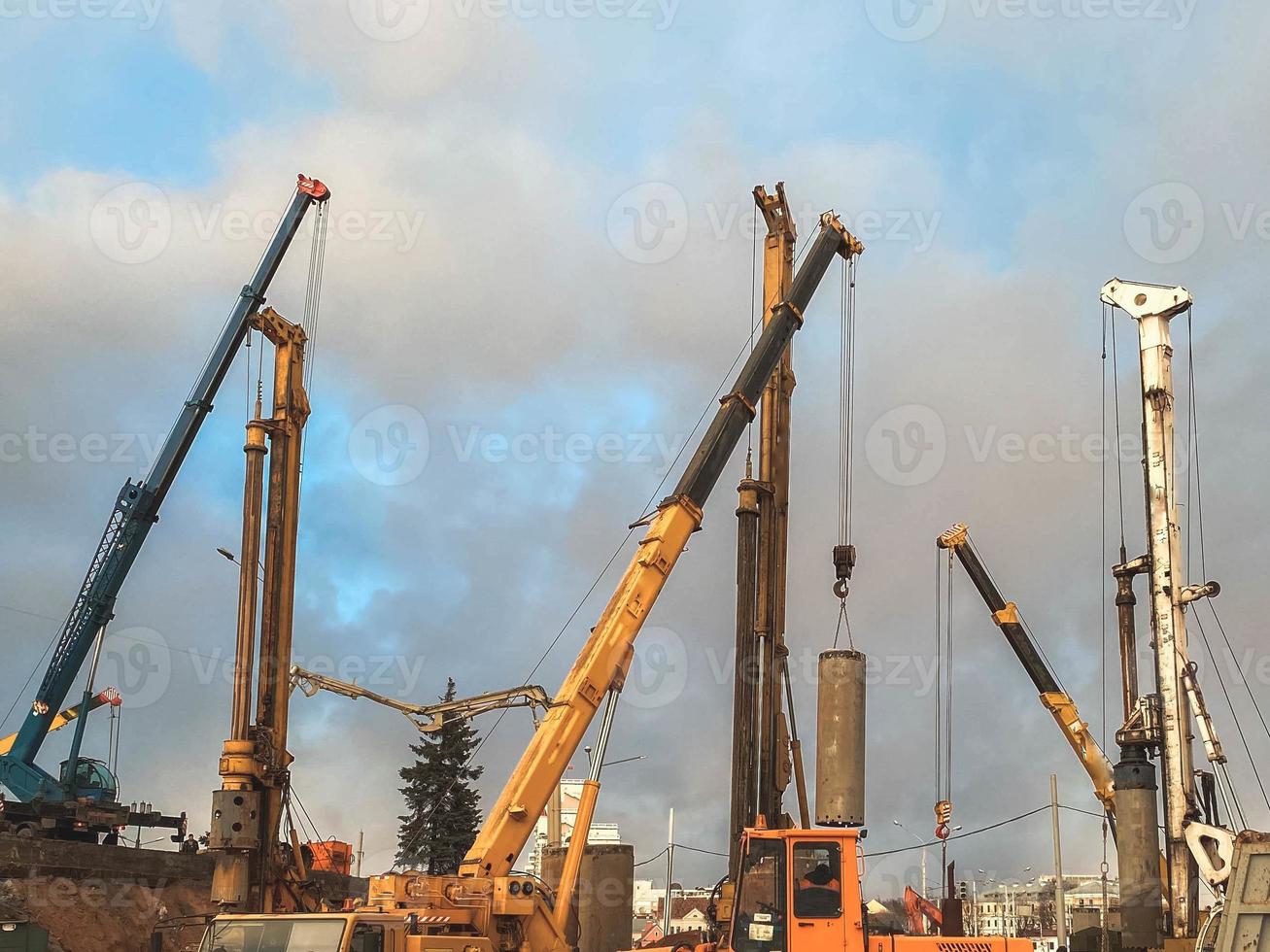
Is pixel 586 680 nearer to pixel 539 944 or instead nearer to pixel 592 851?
pixel 539 944

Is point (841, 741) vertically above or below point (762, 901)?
above

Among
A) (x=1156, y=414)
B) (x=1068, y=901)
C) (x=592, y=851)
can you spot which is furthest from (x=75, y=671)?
(x=1068, y=901)

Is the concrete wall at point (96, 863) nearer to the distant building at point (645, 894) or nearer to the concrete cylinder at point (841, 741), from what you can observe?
the concrete cylinder at point (841, 741)

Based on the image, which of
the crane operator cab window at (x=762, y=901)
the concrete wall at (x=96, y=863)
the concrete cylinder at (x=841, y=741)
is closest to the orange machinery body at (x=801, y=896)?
the crane operator cab window at (x=762, y=901)

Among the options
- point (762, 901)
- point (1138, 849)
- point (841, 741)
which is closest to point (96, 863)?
point (841, 741)

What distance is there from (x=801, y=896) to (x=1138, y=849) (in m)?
13.8

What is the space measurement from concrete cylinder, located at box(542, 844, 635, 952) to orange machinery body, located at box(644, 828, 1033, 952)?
15200mm

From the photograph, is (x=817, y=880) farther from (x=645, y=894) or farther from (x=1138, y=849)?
(x=645, y=894)

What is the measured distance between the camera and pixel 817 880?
15641mm

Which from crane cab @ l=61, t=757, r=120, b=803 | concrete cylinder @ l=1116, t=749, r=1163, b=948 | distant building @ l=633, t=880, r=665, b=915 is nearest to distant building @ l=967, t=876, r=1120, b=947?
concrete cylinder @ l=1116, t=749, r=1163, b=948

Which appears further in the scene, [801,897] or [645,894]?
[645,894]

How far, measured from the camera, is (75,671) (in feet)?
168

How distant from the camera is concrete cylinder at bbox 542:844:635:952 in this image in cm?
3062

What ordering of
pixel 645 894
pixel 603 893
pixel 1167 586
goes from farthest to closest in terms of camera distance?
1. pixel 645 894
2. pixel 603 893
3. pixel 1167 586
